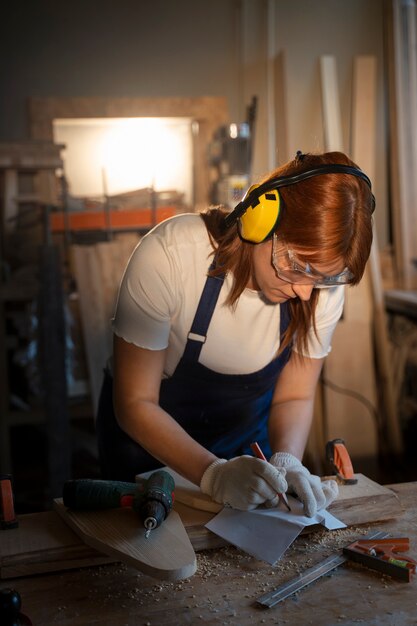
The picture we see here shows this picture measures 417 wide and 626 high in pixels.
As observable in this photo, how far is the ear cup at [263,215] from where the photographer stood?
1.72 meters

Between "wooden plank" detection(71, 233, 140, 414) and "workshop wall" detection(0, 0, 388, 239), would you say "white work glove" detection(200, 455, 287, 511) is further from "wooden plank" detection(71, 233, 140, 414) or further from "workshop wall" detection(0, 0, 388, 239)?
"workshop wall" detection(0, 0, 388, 239)

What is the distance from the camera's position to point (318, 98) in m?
5.05

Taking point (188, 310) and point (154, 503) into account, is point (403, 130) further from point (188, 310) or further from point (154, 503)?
point (154, 503)

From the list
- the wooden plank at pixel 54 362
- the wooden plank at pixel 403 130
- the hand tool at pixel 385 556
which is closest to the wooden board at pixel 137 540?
the hand tool at pixel 385 556

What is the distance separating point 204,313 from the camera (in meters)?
2.04

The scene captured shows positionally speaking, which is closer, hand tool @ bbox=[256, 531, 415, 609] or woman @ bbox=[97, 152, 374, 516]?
hand tool @ bbox=[256, 531, 415, 609]

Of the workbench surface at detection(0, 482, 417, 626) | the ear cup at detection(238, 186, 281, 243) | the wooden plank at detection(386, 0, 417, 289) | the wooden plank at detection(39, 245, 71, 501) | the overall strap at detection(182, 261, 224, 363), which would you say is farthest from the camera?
the wooden plank at detection(386, 0, 417, 289)

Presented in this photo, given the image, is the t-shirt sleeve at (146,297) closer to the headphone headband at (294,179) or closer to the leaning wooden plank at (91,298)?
the headphone headband at (294,179)

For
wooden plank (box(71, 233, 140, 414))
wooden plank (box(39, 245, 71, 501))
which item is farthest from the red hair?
wooden plank (box(71, 233, 140, 414))

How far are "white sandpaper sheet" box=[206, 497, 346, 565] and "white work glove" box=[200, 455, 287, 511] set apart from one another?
0.09 ft

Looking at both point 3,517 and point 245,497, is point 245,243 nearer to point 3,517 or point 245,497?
point 245,497

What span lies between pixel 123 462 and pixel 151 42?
3.53 m

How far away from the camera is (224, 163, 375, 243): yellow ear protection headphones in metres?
1.67

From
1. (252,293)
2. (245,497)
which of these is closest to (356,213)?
(252,293)
